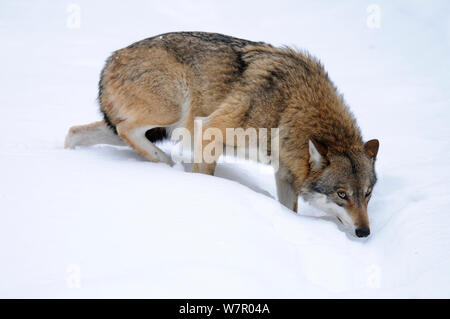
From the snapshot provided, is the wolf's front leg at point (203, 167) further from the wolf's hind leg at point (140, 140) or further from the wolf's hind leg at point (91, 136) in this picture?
the wolf's hind leg at point (91, 136)

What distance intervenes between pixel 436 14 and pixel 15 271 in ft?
40.2

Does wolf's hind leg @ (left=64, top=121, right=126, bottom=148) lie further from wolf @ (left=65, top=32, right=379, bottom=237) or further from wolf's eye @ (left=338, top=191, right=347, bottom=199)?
wolf's eye @ (left=338, top=191, right=347, bottom=199)

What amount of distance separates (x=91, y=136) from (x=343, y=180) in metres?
3.08

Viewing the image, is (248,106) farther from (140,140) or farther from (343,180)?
(140,140)

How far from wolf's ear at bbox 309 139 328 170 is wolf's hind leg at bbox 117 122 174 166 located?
184cm

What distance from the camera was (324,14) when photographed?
1333 centimetres

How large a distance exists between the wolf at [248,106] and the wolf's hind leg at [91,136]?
12 millimetres

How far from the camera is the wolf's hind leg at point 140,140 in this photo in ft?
15.1

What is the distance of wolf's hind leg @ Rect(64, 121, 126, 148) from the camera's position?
489 centimetres

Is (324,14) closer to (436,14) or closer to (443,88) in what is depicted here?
(436,14)

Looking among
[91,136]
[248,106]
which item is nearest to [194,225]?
[248,106]

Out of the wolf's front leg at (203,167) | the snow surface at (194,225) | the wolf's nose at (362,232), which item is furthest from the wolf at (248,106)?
the snow surface at (194,225)

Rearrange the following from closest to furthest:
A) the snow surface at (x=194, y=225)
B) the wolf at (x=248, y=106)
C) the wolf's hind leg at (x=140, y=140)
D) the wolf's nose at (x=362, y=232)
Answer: the snow surface at (x=194, y=225) → the wolf's nose at (x=362, y=232) → the wolf at (x=248, y=106) → the wolf's hind leg at (x=140, y=140)

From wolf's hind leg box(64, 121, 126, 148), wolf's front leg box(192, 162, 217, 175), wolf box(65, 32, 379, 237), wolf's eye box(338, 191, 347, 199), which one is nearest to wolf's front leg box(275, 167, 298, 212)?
Answer: wolf box(65, 32, 379, 237)
